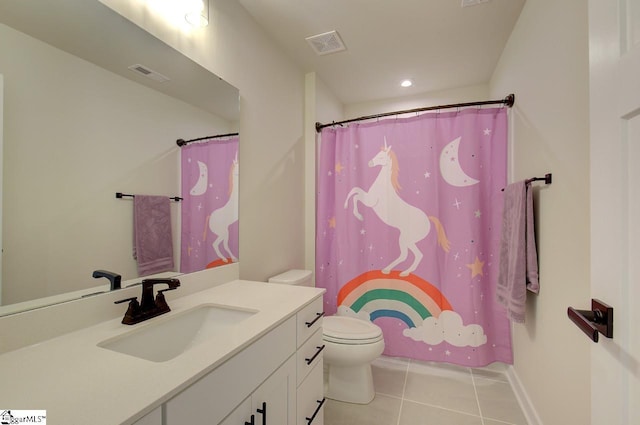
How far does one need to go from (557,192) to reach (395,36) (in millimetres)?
1472

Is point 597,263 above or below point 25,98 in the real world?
below

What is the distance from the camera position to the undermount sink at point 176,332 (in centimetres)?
88

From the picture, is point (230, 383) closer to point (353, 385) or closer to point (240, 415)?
A: point (240, 415)

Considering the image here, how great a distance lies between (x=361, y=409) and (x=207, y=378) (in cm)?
140

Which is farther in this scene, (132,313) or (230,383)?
(132,313)

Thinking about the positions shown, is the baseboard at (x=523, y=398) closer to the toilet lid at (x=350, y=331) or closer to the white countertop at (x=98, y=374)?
the toilet lid at (x=350, y=331)

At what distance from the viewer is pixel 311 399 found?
47.2 inches

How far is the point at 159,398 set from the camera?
545 millimetres

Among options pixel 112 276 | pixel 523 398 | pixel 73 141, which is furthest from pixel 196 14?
pixel 523 398

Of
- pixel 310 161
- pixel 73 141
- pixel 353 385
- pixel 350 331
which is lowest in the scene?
pixel 353 385

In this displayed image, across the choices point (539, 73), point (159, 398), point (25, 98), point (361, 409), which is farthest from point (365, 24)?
point (361, 409)

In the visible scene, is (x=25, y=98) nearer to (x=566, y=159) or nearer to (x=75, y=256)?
(x=75, y=256)

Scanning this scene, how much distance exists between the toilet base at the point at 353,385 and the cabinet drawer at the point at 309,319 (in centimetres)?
67

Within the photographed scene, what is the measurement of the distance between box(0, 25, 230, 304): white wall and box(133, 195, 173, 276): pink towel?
0.10 ft
